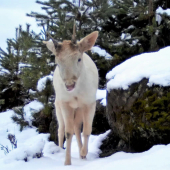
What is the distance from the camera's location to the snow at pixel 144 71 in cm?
401

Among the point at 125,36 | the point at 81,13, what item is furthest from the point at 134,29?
the point at 81,13

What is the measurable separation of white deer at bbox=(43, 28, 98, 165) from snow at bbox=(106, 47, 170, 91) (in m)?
0.52

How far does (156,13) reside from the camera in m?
11.5

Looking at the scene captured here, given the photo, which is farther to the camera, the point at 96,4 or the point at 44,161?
the point at 96,4

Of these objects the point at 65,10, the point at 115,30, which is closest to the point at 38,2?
the point at 65,10

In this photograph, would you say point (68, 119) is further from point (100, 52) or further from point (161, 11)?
point (161, 11)

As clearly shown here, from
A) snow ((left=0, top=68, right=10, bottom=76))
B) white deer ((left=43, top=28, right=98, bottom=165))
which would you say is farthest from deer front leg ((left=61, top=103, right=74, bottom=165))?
snow ((left=0, top=68, right=10, bottom=76))

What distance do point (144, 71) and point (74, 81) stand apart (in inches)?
57.3

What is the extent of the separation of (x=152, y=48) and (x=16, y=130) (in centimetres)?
675

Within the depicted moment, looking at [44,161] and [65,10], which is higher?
[65,10]

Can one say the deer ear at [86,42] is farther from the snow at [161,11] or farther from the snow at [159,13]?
the snow at [161,11]

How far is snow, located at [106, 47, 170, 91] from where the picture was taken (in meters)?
4.01

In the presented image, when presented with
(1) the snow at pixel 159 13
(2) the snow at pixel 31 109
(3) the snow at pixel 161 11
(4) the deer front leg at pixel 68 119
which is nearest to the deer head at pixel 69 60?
(4) the deer front leg at pixel 68 119

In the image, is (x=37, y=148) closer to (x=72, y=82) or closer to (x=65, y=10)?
(x=72, y=82)
